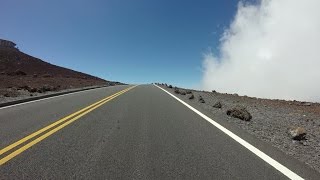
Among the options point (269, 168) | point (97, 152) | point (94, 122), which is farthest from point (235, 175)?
point (94, 122)

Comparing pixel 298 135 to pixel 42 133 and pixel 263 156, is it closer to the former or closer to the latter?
pixel 263 156

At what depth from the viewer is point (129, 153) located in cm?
725

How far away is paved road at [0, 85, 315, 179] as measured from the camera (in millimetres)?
5984

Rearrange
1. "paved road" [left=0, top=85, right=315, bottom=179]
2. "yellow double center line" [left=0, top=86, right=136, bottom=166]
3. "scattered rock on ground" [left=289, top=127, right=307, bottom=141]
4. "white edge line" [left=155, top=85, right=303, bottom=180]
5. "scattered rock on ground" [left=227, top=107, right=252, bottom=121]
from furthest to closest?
1. "scattered rock on ground" [left=227, top=107, right=252, bottom=121]
2. "scattered rock on ground" [left=289, top=127, right=307, bottom=141]
3. "yellow double center line" [left=0, top=86, right=136, bottom=166]
4. "white edge line" [left=155, top=85, right=303, bottom=180]
5. "paved road" [left=0, top=85, right=315, bottom=179]

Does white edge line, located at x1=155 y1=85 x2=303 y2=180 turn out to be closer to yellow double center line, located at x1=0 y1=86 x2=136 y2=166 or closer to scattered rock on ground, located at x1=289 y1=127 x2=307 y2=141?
scattered rock on ground, located at x1=289 y1=127 x2=307 y2=141

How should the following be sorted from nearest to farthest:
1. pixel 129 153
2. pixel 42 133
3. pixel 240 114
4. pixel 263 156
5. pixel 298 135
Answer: pixel 129 153 < pixel 263 156 < pixel 42 133 < pixel 298 135 < pixel 240 114

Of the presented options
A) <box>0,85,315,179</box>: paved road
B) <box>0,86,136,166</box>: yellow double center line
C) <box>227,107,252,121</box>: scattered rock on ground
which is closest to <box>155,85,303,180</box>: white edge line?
<box>0,85,315,179</box>: paved road

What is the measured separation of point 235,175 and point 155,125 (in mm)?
4962

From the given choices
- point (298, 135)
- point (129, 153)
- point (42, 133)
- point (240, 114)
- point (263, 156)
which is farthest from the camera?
point (240, 114)

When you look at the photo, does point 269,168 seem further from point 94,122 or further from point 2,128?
point 2,128

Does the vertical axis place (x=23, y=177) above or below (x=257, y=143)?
below

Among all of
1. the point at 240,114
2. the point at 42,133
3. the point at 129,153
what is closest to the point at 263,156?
the point at 129,153

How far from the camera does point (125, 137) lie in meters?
8.83

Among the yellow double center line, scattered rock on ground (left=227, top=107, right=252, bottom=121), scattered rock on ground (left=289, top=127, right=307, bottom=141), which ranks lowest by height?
the yellow double center line
